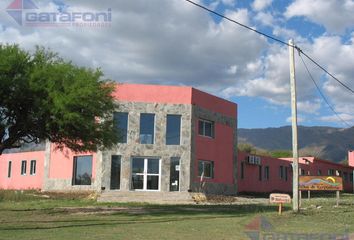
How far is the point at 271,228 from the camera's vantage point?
16.3 metres

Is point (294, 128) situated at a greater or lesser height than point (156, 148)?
greater

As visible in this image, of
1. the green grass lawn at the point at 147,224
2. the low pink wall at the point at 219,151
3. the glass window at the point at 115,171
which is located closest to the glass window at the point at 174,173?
the low pink wall at the point at 219,151

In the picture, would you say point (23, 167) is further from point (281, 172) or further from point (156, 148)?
point (281, 172)

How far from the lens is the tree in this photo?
18984 mm

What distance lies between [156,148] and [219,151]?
6.25m

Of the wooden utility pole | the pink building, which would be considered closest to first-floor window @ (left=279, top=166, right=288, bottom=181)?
the pink building

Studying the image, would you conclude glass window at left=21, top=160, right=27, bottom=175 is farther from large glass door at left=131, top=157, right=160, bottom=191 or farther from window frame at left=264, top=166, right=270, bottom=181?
window frame at left=264, top=166, right=270, bottom=181

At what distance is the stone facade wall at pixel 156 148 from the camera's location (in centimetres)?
3397

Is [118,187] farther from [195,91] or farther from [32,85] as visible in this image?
[32,85]

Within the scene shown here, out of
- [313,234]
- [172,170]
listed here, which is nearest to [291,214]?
[313,234]

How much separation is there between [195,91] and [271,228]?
67.5ft

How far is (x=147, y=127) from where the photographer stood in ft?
114

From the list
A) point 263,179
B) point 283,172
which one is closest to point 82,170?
point 263,179

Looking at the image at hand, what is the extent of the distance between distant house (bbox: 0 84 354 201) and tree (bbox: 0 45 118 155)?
37.3 ft
